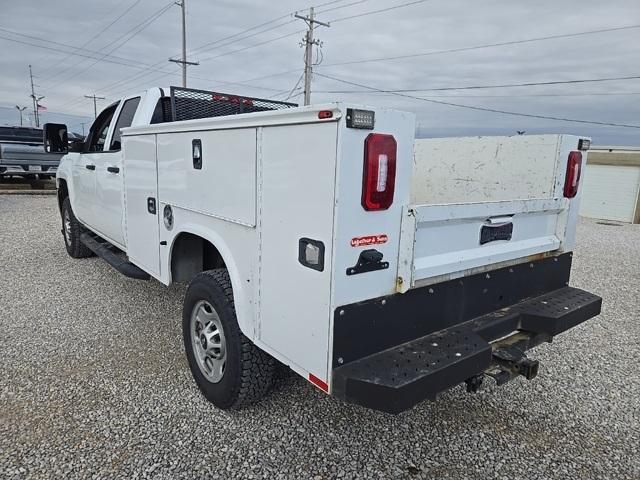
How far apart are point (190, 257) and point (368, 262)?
190cm

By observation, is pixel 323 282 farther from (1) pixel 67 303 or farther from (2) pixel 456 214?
(1) pixel 67 303

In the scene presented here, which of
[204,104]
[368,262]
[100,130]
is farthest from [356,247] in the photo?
[100,130]

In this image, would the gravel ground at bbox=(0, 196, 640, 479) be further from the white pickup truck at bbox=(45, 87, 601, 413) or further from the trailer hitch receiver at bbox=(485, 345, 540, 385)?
the trailer hitch receiver at bbox=(485, 345, 540, 385)

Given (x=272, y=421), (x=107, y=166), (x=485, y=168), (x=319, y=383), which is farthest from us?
(x=107, y=166)

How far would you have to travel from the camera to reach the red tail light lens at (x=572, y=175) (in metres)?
2.94

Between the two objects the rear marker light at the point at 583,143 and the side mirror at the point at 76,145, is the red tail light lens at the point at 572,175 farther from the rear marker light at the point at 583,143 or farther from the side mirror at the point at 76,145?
the side mirror at the point at 76,145

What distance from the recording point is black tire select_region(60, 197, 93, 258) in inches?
246

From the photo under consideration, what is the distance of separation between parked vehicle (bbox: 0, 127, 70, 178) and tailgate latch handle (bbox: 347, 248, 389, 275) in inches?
558

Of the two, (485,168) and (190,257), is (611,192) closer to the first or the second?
(485,168)

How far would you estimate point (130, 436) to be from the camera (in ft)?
8.69

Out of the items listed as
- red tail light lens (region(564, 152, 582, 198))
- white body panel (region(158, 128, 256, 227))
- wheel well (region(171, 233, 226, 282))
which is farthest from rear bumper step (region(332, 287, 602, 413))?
wheel well (region(171, 233, 226, 282))

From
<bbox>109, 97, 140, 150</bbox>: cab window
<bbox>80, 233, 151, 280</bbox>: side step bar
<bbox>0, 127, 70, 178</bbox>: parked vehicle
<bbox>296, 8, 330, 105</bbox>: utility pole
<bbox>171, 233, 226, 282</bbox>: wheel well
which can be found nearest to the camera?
<bbox>171, 233, 226, 282</bbox>: wheel well

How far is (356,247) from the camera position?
195cm

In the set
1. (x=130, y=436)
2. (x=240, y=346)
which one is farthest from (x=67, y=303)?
(x=240, y=346)
